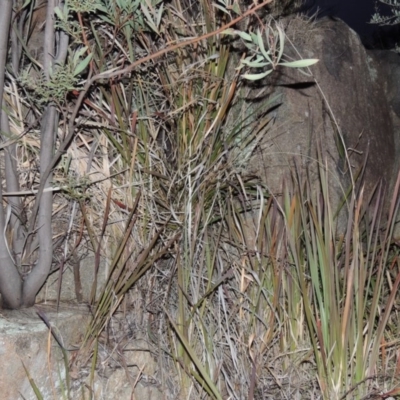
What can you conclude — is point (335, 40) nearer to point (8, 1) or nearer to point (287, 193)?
point (287, 193)

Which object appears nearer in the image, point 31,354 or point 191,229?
point 31,354

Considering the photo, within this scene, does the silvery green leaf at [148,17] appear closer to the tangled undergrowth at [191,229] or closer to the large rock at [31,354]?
the tangled undergrowth at [191,229]

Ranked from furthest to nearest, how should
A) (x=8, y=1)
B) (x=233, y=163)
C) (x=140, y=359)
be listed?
(x=233, y=163) → (x=140, y=359) → (x=8, y=1)

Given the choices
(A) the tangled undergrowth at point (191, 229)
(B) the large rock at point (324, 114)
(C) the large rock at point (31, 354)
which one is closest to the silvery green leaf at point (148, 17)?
(A) the tangled undergrowth at point (191, 229)

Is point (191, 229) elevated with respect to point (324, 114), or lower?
lower

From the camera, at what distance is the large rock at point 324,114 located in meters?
2.48

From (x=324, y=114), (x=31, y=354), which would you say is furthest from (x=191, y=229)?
(x=324, y=114)

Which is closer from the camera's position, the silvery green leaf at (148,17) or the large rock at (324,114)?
the silvery green leaf at (148,17)

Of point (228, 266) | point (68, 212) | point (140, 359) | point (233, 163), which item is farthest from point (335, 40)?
point (140, 359)

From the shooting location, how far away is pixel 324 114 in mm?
2648

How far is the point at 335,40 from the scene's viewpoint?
2.93 m

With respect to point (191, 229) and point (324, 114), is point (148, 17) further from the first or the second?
point (324, 114)

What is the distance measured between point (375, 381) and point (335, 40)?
156 centimetres

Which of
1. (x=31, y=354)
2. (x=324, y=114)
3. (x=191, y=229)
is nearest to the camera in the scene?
(x=31, y=354)
